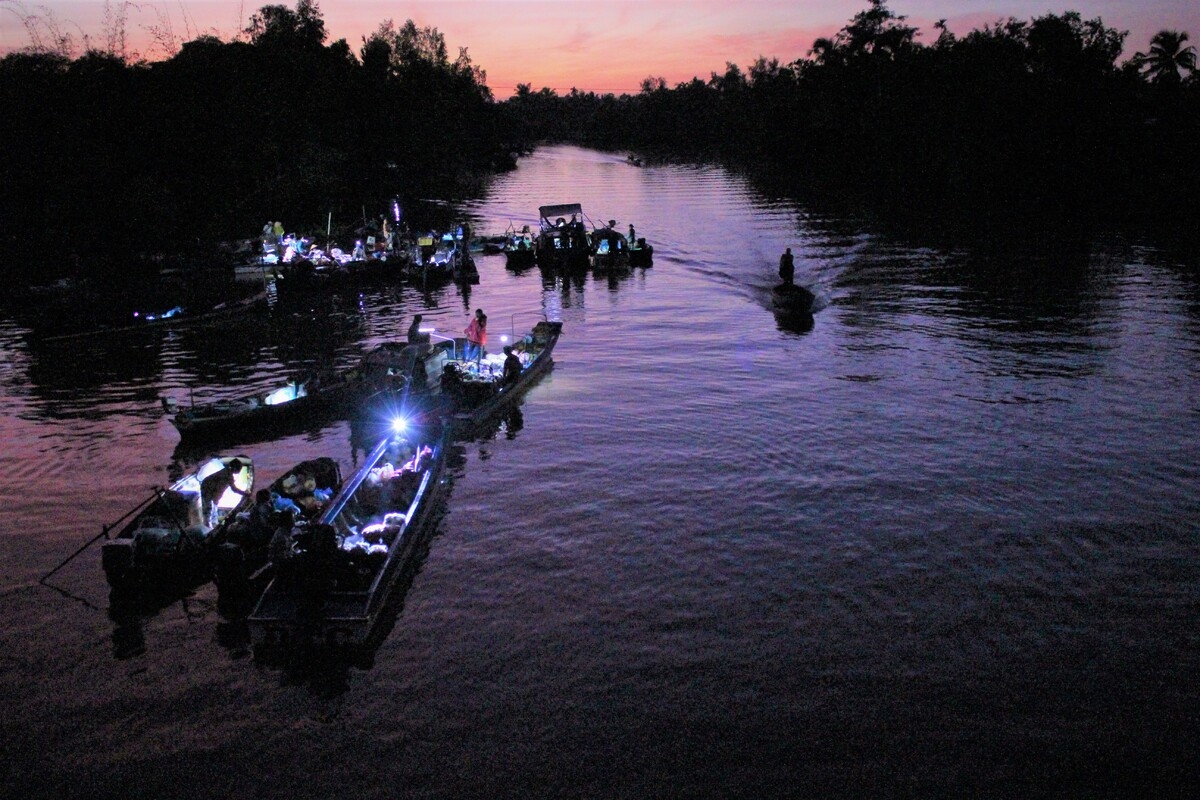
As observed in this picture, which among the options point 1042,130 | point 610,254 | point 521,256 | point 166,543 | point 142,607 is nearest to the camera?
point 142,607

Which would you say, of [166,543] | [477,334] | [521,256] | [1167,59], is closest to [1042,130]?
[1167,59]

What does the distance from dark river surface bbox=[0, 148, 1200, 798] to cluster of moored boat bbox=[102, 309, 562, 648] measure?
0.66m

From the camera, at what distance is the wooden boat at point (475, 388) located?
2227 cm

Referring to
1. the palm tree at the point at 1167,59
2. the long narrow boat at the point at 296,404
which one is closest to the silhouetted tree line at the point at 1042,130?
the palm tree at the point at 1167,59

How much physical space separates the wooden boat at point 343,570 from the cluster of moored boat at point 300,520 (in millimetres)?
20

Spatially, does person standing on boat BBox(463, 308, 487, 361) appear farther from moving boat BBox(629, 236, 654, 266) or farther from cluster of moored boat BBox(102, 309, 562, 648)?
moving boat BBox(629, 236, 654, 266)

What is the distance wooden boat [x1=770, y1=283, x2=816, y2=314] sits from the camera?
125 feet

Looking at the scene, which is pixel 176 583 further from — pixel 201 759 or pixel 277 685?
pixel 201 759

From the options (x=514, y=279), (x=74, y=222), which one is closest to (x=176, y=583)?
(x=514, y=279)

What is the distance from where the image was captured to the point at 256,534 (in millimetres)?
14477

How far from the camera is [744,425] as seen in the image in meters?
22.8

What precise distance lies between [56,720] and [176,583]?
3302mm

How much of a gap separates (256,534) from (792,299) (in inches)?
1130

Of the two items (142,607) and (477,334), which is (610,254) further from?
(142,607)
